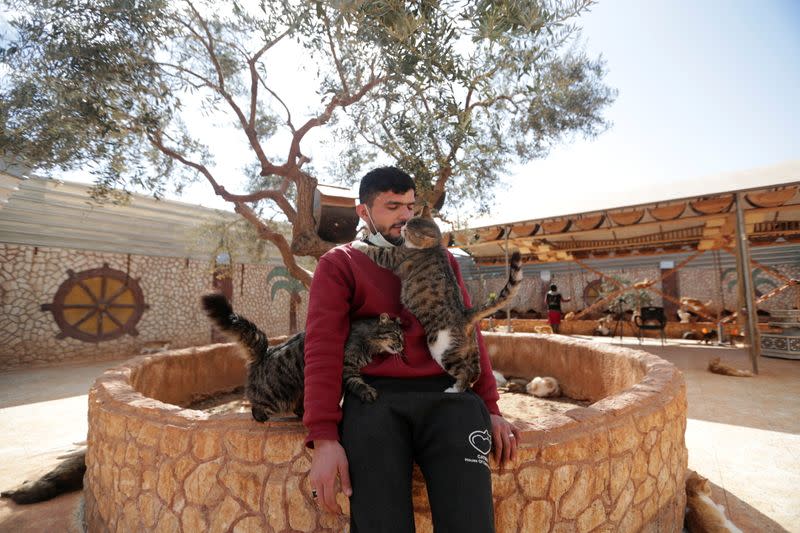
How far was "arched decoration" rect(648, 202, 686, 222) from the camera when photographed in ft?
23.1

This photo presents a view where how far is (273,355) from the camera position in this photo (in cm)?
212

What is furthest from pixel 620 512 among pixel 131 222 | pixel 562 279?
pixel 562 279

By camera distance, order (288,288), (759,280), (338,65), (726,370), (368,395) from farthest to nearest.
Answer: (288,288), (759,280), (726,370), (338,65), (368,395)

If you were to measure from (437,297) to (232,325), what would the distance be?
110 centimetres

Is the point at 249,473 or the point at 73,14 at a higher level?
the point at 73,14

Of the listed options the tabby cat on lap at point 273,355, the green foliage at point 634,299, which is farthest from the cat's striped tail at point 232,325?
the green foliage at point 634,299

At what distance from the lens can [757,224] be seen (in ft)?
29.7

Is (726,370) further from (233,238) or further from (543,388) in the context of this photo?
(233,238)

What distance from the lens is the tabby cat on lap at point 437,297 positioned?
57.9 inches

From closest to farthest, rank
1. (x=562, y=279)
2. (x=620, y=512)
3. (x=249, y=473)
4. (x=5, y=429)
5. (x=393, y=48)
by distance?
(x=249, y=473) < (x=620, y=512) < (x=393, y=48) < (x=5, y=429) < (x=562, y=279)

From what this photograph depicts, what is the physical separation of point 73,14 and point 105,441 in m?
3.98

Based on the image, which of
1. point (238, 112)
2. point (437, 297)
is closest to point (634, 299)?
point (238, 112)

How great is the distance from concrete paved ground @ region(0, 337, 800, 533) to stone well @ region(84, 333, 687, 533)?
23.7 inches

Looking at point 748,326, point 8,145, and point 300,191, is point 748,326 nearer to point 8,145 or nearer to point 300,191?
point 300,191
